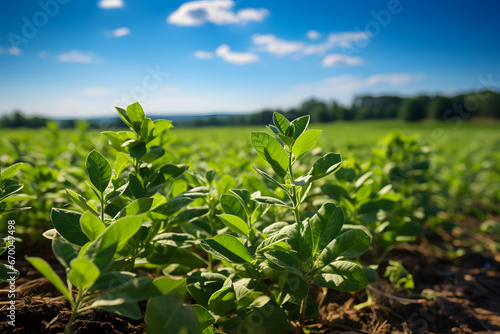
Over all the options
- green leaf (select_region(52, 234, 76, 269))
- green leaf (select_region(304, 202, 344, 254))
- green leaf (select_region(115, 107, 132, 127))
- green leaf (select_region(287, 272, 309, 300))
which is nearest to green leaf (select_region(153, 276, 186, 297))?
green leaf (select_region(52, 234, 76, 269))

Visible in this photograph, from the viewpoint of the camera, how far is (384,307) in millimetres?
1597

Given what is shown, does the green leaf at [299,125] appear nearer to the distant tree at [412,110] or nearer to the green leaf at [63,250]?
the green leaf at [63,250]

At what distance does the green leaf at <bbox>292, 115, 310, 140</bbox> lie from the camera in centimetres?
124

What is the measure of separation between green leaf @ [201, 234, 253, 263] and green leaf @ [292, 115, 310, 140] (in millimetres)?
495

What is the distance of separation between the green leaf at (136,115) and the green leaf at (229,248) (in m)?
0.59

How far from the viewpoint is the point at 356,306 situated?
1.59m

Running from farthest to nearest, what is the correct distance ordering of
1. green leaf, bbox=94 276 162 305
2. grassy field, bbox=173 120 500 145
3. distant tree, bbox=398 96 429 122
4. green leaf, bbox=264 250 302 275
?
distant tree, bbox=398 96 429 122 < grassy field, bbox=173 120 500 145 < green leaf, bbox=264 250 302 275 < green leaf, bbox=94 276 162 305

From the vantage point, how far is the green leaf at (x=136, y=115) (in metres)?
1.26

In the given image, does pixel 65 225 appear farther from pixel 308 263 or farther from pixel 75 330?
pixel 308 263

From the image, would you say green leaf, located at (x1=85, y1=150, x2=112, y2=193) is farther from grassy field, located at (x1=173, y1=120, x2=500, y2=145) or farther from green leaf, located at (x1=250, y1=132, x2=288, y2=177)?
grassy field, located at (x1=173, y1=120, x2=500, y2=145)

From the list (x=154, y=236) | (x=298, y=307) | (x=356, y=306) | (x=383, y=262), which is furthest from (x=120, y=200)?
(x=383, y=262)

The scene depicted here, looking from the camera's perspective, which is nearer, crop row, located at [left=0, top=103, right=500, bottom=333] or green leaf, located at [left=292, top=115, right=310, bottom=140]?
crop row, located at [left=0, top=103, right=500, bottom=333]

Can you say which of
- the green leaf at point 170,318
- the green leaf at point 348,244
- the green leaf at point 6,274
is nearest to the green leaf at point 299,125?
the green leaf at point 348,244

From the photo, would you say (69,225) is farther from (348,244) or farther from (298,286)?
(348,244)
